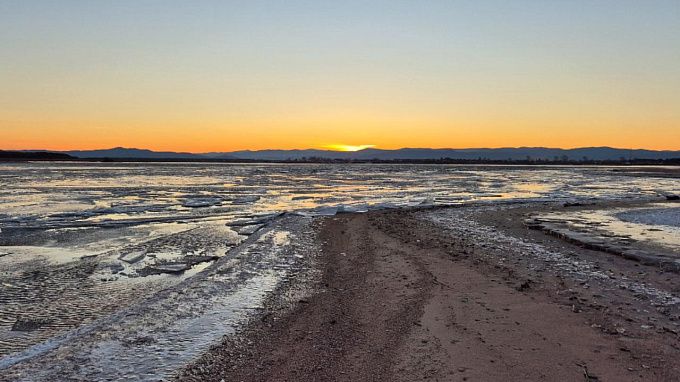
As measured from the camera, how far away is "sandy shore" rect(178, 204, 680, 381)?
4719 mm

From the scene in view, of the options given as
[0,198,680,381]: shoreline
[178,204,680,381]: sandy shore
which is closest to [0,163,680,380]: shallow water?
[0,198,680,381]: shoreline

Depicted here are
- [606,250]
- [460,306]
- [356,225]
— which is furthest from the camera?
[356,225]

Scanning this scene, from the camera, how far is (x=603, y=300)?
7105 millimetres

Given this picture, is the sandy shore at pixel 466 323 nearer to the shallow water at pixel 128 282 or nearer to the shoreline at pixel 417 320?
the shoreline at pixel 417 320

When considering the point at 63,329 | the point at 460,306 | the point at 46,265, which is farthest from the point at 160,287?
the point at 460,306

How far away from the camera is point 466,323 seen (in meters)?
6.05

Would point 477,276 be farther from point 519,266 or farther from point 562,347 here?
point 562,347

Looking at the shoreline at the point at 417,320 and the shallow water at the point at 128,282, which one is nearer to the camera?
the shoreline at the point at 417,320

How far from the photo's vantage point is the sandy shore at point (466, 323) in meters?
4.72

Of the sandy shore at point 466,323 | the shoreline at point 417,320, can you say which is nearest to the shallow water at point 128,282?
the shoreline at point 417,320

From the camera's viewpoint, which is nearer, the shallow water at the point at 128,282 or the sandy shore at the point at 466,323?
the sandy shore at the point at 466,323

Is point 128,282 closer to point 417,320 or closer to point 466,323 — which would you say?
point 417,320

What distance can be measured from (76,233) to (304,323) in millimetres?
9779

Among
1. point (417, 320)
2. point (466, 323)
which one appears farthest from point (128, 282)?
point (466, 323)
